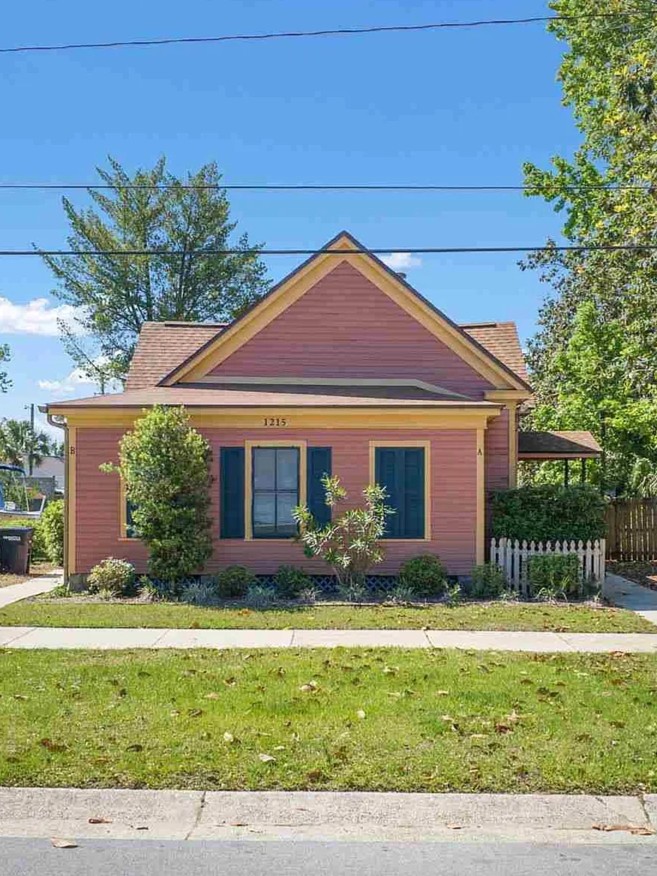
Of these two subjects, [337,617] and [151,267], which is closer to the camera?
[337,617]

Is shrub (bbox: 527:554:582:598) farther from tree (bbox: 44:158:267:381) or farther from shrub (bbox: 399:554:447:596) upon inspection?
tree (bbox: 44:158:267:381)

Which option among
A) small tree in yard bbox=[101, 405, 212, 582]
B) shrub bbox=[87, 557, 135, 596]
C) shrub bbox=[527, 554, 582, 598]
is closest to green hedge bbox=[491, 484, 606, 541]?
shrub bbox=[527, 554, 582, 598]

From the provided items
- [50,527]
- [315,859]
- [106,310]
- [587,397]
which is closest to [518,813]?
[315,859]

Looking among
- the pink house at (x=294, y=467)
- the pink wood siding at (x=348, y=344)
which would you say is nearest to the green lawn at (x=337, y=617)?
the pink house at (x=294, y=467)

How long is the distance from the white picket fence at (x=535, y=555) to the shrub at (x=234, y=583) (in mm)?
4286

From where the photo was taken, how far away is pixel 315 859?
193 inches

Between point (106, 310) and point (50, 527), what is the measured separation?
22.2 m

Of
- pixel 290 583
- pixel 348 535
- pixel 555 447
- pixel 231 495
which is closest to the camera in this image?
pixel 290 583

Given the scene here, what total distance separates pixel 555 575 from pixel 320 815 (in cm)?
1011

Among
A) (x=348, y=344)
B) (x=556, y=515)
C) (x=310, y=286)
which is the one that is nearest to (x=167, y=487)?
(x=348, y=344)

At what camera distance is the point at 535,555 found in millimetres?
15148

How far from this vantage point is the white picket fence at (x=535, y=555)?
601 inches

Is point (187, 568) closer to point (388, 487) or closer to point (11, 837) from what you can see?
point (388, 487)

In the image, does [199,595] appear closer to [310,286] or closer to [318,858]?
[310,286]
